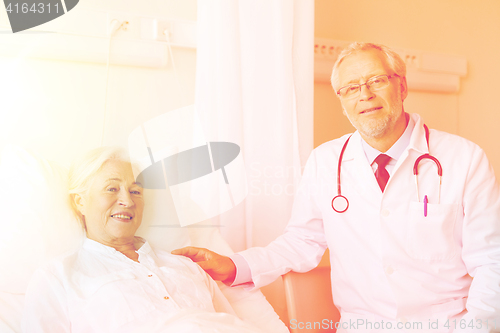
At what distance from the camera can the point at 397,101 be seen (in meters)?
1.31

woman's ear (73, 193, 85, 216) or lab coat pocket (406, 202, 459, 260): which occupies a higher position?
woman's ear (73, 193, 85, 216)

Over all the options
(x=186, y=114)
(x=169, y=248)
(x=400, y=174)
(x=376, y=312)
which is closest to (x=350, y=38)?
(x=400, y=174)

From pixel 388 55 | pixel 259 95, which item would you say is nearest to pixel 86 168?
pixel 259 95

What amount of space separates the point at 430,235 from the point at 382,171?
24cm

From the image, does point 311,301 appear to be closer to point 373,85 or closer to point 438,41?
point 373,85

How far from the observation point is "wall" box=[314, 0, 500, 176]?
2018mm

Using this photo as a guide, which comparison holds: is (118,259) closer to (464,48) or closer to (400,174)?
(400,174)

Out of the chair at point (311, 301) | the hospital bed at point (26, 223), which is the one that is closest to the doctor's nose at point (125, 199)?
the hospital bed at point (26, 223)

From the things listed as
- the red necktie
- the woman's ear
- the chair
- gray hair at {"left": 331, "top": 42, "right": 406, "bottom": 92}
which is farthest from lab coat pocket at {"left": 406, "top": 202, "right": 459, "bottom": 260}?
the woman's ear

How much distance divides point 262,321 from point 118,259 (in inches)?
17.1

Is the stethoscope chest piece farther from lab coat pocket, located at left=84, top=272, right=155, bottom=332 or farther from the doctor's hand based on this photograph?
lab coat pocket, located at left=84, top=272, right=155, bottom=332

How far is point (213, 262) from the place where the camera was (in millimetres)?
1142

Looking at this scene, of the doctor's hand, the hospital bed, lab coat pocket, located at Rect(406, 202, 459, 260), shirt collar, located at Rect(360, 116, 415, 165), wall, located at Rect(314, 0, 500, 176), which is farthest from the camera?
wall, located at Rect(314, 0, 500, 176)

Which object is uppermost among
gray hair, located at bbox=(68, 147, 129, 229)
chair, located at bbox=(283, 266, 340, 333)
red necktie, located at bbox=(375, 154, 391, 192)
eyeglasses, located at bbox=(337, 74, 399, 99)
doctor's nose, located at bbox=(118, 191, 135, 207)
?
eyeglasses, located at bbox=(337, 74, 399, 99)
